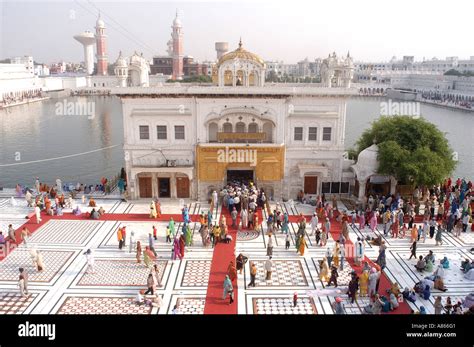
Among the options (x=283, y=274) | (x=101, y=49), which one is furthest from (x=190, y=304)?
(x=101, y=49)

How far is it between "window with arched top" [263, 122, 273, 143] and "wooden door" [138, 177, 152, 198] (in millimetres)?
7318

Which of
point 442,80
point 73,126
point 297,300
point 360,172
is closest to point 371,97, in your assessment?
point 442,80

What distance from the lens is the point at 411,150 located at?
22.6 metres

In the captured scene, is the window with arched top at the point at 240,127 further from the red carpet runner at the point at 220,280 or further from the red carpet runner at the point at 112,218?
the red carpet runner at the point at 220,280

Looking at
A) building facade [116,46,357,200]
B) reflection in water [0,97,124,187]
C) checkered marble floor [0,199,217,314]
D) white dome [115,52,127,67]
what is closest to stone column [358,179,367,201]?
building facade [116,46,357,200]

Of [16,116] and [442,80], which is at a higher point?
[442,80]

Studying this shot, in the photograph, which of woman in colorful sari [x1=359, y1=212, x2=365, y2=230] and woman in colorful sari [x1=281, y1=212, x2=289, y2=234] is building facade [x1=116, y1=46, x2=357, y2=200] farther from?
woman in colorful sari [x1=281, y1=212, x2=289, y2=234]

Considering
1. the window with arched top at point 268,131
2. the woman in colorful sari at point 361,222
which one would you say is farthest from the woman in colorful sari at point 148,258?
the window with arched top at point 268,131

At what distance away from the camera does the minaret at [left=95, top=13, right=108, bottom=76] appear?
124625 millimetres

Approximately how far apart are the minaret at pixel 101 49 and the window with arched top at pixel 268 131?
115 m

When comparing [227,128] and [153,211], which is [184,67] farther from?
[153,211]
